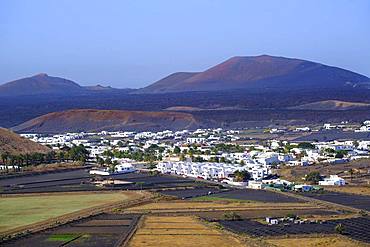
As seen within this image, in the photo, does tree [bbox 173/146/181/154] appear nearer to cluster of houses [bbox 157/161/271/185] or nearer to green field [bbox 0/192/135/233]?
cluster of houses [bbox 157/161/271/185]

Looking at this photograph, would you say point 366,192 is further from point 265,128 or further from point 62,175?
point 265,128

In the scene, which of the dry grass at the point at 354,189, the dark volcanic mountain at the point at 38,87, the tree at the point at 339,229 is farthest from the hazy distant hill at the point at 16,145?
the dark volcanic mountain at the point at 38,87

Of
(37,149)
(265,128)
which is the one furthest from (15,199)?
(265,128)

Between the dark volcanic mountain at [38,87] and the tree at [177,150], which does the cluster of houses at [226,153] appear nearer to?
the tree at [177,150]

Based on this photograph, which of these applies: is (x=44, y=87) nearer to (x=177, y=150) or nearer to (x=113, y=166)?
(x=177, y=150)

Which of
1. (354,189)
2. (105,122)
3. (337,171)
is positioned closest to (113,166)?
(337,171)

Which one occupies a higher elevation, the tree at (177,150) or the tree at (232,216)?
the tree at (177,150)
